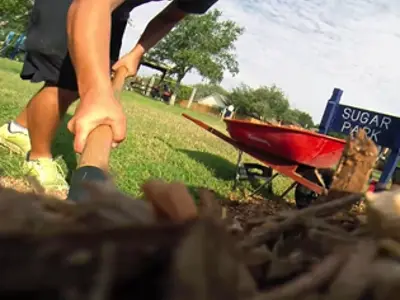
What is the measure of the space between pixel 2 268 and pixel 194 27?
37.3 meters

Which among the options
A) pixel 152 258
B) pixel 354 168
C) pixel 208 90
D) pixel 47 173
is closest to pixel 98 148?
pixel 354 168

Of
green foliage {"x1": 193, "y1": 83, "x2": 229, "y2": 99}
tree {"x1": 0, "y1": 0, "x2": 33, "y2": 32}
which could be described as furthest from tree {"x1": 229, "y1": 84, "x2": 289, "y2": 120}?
tree {"x1": 0, "y1": 0, "x2": 33, "y2": 32}

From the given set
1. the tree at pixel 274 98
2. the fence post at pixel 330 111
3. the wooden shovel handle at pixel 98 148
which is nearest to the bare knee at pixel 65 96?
the wooden shovel handle at pixel 98 148

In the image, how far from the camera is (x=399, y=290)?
33cm

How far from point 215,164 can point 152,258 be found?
17.9 feet

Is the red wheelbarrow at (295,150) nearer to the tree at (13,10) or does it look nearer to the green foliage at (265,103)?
the tree at (13,10)

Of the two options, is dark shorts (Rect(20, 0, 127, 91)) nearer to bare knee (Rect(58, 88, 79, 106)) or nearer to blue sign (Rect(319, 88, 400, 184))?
bare knee (Rect(58, 88, 79, 106))

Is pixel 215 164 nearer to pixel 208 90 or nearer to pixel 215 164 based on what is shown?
pixel 215 164

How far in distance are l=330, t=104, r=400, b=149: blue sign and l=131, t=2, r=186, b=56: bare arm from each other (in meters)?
2.43

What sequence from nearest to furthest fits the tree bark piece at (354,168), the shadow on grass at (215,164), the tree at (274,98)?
the tree bark piece at (354,168)
the shadow on grass at (215,164)
the tree at (274,98)

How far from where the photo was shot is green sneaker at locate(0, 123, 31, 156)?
2871mm

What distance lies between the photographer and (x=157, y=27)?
2205 millimetres

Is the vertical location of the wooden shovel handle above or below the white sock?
above

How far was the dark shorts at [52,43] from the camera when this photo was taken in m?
2.49
